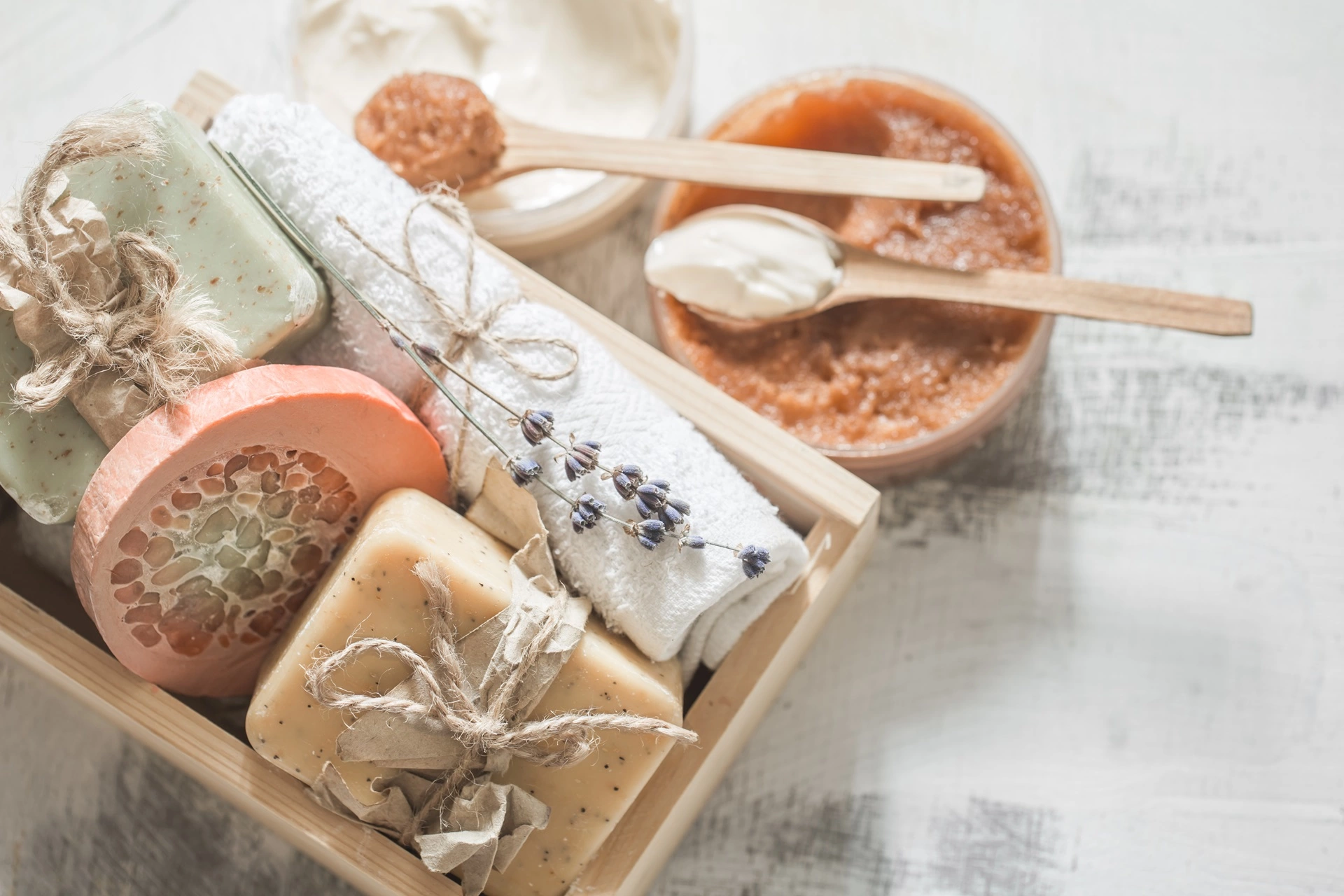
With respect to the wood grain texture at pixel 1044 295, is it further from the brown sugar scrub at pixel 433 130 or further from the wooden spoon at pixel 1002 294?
the brown sugar scrub at pixel 433 130

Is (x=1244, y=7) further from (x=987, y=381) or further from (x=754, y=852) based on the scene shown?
(x=754, y=852)

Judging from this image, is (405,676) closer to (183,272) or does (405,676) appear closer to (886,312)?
(183,272)

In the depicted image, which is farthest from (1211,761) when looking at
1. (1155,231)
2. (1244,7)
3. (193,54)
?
(193,54)

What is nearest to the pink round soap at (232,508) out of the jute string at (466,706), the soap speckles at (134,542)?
the soap speckles at (134,542)

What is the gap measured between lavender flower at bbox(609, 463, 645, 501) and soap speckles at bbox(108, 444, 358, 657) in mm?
207

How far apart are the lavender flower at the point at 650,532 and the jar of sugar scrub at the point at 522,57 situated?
0.45m

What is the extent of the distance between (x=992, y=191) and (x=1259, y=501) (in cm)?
41

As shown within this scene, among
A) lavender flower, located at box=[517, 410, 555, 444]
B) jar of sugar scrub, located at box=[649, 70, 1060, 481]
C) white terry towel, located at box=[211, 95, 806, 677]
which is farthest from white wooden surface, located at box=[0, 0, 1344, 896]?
lavender flower, located at box=[517, 410, 555, 444]

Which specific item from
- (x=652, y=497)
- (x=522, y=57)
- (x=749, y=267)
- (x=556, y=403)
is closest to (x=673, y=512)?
(x=652, y=497)

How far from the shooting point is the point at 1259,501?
40.5 inches

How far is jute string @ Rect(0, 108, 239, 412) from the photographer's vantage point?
68 cm

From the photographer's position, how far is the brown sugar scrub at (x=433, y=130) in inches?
37.2

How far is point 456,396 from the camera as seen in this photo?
79cm

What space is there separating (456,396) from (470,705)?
0.76 feet
